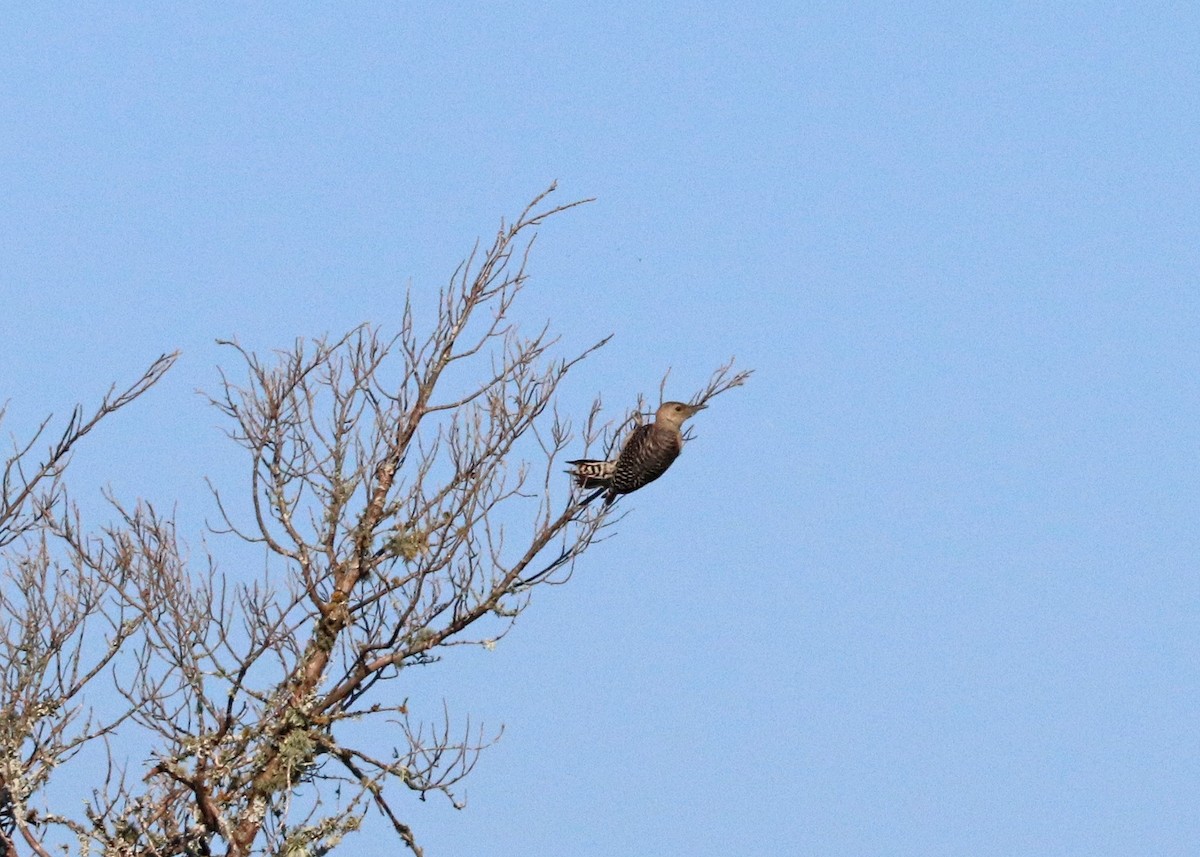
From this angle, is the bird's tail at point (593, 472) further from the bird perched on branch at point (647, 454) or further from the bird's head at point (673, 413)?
the bird's head at point (673, 413)

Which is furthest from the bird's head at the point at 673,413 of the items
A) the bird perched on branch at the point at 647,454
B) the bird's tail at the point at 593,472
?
the bird's tail at the point at 593,472

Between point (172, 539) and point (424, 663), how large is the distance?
1.93 metres

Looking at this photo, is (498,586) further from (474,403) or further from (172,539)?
(172,539)

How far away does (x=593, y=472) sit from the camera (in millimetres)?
10805

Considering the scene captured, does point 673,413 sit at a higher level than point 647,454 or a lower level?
higher

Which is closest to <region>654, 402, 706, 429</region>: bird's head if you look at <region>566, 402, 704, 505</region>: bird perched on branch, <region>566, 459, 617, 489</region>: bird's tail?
→ <region>566, 402, 704, 505</region>: bird perched on branch

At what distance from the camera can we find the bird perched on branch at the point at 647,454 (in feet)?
A: 35.8

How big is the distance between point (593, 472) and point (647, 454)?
1.88 feet

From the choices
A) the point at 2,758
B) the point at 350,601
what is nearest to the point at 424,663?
the point at 350,601

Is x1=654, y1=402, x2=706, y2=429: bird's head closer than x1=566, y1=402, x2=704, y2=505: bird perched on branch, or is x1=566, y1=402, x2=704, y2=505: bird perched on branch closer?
x1=566, y1=402, x2=704, y2=505: bird perched on branch

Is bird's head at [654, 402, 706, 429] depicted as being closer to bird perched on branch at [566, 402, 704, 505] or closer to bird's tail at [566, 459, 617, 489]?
bird perched on branch at [566, 402, 704, 505]

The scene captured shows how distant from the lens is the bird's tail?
10.6 m

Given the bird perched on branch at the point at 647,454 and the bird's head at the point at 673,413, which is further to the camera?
the bird's head at the point at 673,413

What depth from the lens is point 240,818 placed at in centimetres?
945
